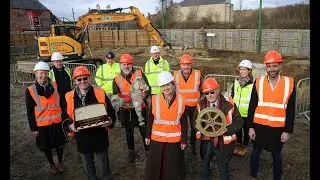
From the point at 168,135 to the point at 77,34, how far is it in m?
13.3

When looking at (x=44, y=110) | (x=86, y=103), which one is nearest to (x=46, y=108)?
(x=44, y=110)

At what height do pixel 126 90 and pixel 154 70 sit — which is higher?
pixel 154 70

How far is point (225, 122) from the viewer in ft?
12.3

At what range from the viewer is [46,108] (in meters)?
4.63

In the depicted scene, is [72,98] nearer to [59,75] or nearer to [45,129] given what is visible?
[45,129]

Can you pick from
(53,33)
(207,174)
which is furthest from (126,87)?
(53,33)

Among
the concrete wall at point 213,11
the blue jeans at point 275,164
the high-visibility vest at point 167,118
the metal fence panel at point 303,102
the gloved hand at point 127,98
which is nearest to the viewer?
the high-visibility vest at point 167,118

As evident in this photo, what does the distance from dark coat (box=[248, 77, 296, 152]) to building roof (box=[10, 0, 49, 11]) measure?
39.6 metres

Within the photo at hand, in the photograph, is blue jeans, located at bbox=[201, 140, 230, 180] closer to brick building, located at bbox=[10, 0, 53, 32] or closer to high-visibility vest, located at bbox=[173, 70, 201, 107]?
high-visibility vest, located at bbox=[173, 70, 201, 107]

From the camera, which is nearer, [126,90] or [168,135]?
[168,135]

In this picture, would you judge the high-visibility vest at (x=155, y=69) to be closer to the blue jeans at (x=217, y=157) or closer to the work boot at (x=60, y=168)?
the blue jeans at (x=217, y=157)

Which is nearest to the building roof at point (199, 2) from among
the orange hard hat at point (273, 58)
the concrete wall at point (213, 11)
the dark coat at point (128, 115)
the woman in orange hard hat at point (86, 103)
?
the concrete wall at point (213, 11)

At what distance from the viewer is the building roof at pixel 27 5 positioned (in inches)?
1458

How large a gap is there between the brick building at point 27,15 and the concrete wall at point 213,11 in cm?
2370
